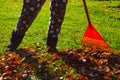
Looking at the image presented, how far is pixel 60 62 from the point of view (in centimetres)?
620

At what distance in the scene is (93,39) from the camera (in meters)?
7.05

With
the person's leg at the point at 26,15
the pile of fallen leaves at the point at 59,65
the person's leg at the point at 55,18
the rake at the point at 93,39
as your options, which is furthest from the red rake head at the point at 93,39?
the person's leg at the point at 26,15

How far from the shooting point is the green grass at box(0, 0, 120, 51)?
8117 mm

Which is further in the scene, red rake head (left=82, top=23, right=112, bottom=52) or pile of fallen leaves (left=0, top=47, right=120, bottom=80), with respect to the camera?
red rake head (left=82, top=23, right=112, bottom=52)

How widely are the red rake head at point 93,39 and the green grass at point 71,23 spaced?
0.50 metres

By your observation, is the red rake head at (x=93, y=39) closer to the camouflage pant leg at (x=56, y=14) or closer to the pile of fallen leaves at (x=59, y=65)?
the pile of fallen leaves at (x=59, y=65)

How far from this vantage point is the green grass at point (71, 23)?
8.12 m

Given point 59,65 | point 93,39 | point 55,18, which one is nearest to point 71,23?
point 93,39

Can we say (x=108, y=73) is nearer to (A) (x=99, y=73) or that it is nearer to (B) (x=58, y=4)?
(A) (x=99, y=73)

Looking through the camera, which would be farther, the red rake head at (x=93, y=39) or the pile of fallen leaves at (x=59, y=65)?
the red rake head at (x=93, y=39)

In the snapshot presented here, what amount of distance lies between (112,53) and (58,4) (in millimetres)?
1568

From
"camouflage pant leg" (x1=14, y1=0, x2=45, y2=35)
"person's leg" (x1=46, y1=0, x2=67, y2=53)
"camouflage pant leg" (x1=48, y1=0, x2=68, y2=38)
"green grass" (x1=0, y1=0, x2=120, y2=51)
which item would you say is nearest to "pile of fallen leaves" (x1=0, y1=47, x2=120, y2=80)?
"person's leg" (x1=46, y1=0, x2=67, y2=53)

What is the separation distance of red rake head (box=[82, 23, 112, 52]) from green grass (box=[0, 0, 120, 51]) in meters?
0.50

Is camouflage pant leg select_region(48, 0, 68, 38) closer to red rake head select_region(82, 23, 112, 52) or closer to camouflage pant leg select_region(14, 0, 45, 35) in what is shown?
camouflage pant leg select_region(14, 0, 45, 35)
